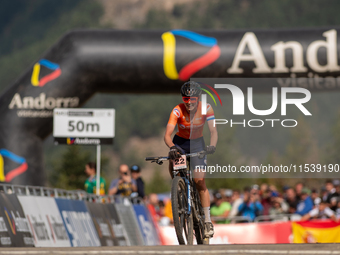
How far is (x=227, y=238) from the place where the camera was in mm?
13078

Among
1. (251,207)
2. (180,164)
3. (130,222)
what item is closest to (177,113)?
(180,164)

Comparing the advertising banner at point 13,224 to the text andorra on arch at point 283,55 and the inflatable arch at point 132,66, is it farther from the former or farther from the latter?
the text andorra on arch at point 283,55

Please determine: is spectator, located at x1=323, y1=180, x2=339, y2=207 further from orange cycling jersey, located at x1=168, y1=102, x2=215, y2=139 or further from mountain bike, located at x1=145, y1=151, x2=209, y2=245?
orange cycling jersey, located at x1=168, y1=102, x2=215, y2=139

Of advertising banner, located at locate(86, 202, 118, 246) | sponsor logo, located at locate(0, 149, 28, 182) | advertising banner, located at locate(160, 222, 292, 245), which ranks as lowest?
advertising banner, located at locate(160, 222, 292, 245)

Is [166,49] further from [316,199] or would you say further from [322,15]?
[322,15]

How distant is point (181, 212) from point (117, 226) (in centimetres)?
367

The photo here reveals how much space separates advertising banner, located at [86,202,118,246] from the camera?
870 cm

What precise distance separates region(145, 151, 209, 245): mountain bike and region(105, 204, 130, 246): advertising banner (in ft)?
9.73

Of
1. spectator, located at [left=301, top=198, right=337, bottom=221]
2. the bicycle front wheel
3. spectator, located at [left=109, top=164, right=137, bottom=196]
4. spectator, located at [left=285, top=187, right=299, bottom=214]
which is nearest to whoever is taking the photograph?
the bicycle front wheel

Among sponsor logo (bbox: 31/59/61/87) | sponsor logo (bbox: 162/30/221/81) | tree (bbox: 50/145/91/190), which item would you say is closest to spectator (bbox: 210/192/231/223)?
sponsor logo (bbox: 162/30/221/81)

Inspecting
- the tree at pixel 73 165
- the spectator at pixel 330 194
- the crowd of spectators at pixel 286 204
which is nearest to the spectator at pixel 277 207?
the crowd of spectators at pixel 286 204

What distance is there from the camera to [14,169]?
1205 centimetres

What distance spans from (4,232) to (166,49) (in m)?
6.96

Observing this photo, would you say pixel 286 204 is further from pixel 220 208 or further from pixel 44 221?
pixel 44 221
